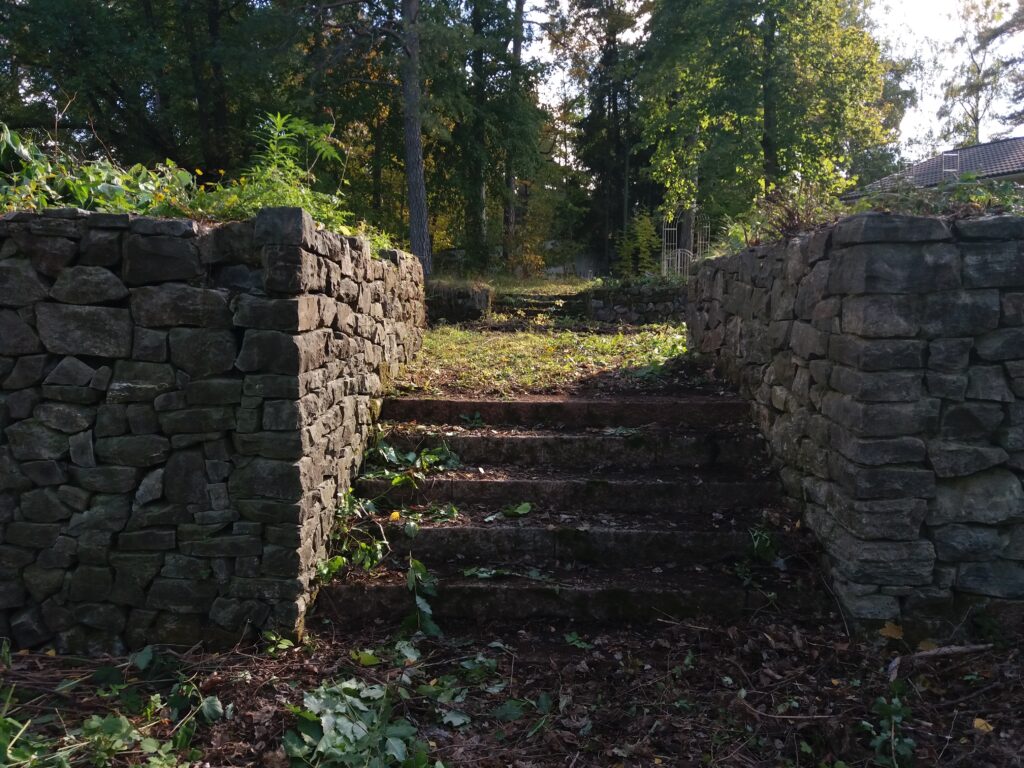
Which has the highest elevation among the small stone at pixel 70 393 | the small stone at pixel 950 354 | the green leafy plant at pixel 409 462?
the small stone at pixel 950 354

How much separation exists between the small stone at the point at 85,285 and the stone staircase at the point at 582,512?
1754mm

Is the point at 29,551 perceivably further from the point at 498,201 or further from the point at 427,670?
the point at 498,201

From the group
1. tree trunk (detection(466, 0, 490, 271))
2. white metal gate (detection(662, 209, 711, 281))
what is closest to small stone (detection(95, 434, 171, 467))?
white metal gate (detection(662, 209, 711, 281))

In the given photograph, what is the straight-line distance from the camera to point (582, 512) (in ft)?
13.7

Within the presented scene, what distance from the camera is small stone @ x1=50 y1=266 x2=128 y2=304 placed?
3281 mm

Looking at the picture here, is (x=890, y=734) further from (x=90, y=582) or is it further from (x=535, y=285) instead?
(x=535, y=285)

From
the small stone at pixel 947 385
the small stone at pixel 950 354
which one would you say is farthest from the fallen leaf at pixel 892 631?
the small stone at pixel 950 354

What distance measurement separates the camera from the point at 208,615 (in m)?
3.40

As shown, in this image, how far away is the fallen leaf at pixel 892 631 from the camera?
3182 millimetres

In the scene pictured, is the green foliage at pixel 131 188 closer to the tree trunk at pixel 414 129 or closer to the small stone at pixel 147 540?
the small stone at pixel 147 540

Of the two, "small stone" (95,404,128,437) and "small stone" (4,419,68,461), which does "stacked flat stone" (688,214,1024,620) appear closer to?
"small stone" (95,404,128,437)

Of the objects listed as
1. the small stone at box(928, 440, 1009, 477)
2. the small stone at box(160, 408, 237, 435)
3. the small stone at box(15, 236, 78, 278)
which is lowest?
the small stone at box(928, 440, 1009, 477)

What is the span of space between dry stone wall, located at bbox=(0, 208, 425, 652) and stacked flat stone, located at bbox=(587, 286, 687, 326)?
859cm

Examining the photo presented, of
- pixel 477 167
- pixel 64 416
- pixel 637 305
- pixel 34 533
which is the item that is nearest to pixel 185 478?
pixel 64 416
